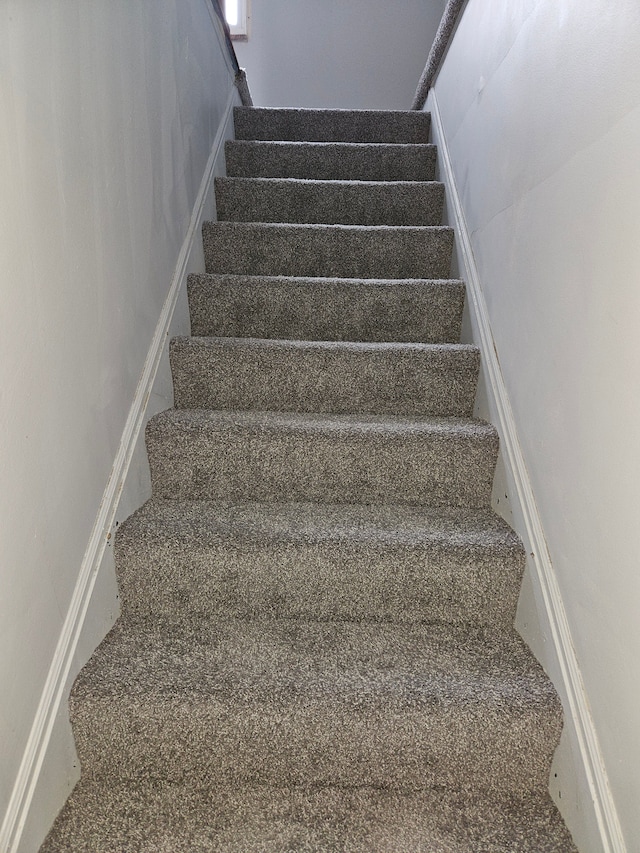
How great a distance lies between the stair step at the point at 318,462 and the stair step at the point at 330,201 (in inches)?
42.3

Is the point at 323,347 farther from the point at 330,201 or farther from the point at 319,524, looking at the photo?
the point at 330,201

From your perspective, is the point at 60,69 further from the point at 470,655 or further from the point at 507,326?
the point at 470,655

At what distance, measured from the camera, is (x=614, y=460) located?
85cm

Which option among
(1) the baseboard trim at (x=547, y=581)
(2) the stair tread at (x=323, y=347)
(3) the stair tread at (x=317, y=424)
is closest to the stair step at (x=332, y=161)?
(1) the baseboard trim at (x=547, y=581)

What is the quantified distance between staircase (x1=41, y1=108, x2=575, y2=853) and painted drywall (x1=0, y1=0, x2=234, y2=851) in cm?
11

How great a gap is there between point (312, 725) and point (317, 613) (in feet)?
0.83

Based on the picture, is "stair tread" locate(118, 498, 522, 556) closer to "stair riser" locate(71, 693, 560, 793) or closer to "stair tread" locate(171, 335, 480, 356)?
"stair riser" locate(71, 693, 560, 793)

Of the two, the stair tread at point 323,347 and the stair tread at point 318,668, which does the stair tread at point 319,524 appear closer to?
the stair tread at point 318,668

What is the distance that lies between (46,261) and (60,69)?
33 cm

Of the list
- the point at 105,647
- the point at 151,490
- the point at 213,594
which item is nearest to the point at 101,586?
the point at 105,647

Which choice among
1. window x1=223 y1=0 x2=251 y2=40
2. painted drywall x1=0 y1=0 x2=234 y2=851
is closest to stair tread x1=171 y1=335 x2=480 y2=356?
painted drywall x1=0 y1=0 x2=234 y2=851

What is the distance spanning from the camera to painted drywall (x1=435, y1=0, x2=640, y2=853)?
2.67 ft

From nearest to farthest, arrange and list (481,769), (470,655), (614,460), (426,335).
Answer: (614,460) < (481,769) < (470,655) < (426,335)

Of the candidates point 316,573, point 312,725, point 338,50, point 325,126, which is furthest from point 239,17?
point 312,725
